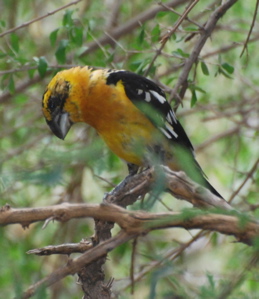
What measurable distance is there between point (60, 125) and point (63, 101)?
5.5 inches

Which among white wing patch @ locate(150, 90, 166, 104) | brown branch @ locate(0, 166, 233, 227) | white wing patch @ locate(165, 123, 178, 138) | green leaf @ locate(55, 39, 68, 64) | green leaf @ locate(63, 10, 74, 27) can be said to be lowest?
white wing patch @ locate(165, 123, 178, 138)

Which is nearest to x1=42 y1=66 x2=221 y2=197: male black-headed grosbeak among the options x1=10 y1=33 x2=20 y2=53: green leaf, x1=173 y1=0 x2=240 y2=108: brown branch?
x1=173 y1=0 x2=240 y2=108: brown branch

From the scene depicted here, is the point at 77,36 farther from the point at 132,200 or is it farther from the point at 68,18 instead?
the point at 132,200

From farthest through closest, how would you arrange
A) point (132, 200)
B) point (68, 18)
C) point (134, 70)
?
point (134, 70) < point (68, 18) < point (132, 200)

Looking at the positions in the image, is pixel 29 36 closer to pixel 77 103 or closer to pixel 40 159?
pixel 77 103

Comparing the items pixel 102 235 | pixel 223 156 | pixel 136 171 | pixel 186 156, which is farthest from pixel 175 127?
pixel 223 156

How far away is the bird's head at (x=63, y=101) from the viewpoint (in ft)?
10.9

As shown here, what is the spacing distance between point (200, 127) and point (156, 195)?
4.64 meters

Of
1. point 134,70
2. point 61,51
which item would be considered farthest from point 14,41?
point 134,70

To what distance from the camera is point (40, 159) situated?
1239 millimetres

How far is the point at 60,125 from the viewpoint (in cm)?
333

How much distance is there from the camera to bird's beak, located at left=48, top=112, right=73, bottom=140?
332cm

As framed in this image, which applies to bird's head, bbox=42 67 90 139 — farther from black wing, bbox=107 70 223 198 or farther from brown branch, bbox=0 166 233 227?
brown branch, bbox=0 166 233 227

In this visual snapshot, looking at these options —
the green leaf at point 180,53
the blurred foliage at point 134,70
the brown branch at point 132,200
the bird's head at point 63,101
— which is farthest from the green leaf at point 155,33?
the brown branch at point 132,200
